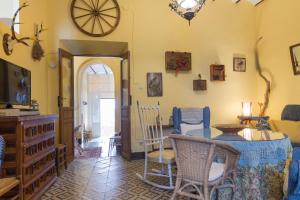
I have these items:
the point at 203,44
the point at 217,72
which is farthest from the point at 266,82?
the point at 203,44

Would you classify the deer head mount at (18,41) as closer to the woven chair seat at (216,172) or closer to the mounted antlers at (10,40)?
the mounted antlers at (10,40)

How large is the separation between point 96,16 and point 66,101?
1.76 metres

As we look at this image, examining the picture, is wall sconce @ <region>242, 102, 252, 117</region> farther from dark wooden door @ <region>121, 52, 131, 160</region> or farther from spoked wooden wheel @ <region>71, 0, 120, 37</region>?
spoked wooden wheel @ <region>71, 0, 120, 37</region>

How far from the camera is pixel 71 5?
471 cm

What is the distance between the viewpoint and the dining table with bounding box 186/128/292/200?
237cm

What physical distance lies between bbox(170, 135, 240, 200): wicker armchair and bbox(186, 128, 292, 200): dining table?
0.24 m

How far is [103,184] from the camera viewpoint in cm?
339

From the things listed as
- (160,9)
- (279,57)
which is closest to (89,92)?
(160,9)

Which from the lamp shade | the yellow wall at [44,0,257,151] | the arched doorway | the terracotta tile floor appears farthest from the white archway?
the lamp shade

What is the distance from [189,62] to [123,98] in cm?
159

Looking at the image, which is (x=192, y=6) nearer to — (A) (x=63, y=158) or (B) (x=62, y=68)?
(B) (x=62, y=68)

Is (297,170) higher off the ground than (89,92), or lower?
lower

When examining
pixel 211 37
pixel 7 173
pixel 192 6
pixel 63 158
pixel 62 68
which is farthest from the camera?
pixel 211 37

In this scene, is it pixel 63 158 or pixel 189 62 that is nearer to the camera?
pixel 63 158
